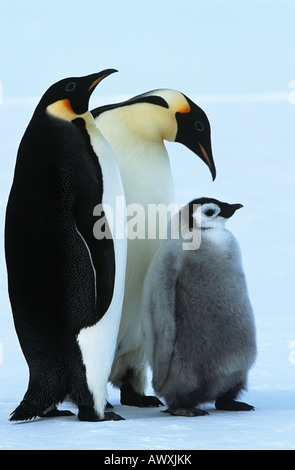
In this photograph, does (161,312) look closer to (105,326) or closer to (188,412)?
(105,326)

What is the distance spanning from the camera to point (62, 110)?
1907 mm

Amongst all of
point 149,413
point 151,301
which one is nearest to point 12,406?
point 149,413

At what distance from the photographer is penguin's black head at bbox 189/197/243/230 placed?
1895 millimetres

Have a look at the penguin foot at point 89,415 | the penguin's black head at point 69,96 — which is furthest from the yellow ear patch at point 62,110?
the penguin foot at point 89,415

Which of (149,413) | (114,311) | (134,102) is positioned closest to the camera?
(114,311)

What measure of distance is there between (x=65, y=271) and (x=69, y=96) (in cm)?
43

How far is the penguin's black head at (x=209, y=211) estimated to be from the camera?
1895 mm

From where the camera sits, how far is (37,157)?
72.9 inches

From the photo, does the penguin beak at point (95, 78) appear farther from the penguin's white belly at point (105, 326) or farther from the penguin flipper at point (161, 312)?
the penguin flipper at point (161, 312)

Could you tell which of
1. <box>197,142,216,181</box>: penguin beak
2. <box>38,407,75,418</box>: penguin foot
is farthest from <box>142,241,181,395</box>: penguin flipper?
<box>197,142,216,181</box>: penguin beak

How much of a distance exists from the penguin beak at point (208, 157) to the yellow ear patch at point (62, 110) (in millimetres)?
424

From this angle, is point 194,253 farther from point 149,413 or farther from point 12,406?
point 12,406

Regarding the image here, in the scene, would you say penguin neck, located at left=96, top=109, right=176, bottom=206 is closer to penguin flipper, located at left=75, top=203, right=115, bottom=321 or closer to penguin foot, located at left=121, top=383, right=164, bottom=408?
penguin flipper, located at left=75, top=203, right=115, bottom=321
